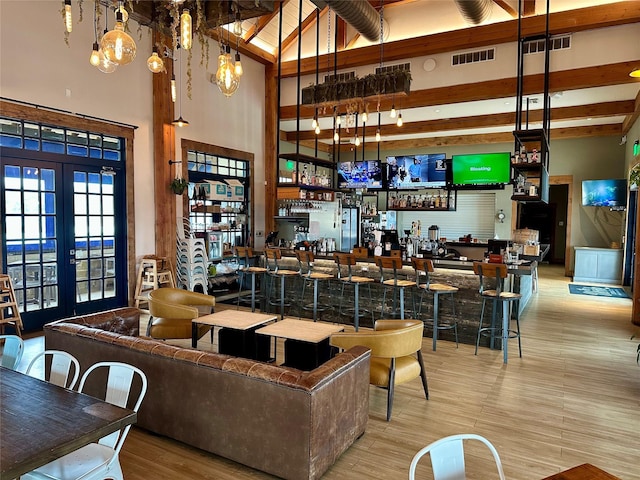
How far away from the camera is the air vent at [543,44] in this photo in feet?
22.8

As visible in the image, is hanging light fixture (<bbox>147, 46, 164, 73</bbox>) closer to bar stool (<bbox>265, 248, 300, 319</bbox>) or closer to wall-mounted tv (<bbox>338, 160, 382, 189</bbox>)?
bar stool (<bbox>265, 248, 300, 319</bbox>)

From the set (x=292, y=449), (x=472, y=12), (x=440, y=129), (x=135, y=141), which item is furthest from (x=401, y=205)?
(x=292, y=449)

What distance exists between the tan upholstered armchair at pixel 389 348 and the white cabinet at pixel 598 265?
31.1 ft

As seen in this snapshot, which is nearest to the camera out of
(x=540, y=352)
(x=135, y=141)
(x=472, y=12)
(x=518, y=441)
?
(x=518, y=441)

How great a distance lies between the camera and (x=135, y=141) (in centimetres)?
726

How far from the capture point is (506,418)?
11.7ft

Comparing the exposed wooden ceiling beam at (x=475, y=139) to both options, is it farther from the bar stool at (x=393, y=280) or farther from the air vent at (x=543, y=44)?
the bar stool at (x=393, y=280)

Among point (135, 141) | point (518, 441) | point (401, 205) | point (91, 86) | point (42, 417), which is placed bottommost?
point (518, 441)

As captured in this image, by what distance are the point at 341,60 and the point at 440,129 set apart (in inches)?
130

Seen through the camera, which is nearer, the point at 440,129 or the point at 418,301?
the point at 418,301

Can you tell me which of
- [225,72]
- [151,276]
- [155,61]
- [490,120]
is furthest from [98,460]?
[490,120]

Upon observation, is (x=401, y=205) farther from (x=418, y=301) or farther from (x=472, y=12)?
(x=472, y=12)

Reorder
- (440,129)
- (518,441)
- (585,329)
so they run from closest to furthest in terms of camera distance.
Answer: (518,441)
(585,329)
(440,129)

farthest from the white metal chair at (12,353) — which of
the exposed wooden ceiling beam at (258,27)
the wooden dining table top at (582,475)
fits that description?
the exposed wooden ceiling beam at (258,27)
